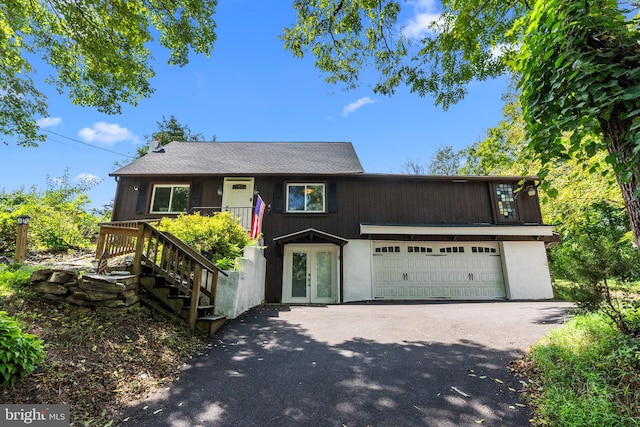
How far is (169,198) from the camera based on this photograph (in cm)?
1098

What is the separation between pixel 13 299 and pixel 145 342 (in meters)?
1.71

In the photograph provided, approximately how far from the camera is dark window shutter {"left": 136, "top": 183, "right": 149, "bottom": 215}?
35.1 feet

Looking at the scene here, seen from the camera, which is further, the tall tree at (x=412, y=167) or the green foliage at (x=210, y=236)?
the tall tree at (x=412, y=167)

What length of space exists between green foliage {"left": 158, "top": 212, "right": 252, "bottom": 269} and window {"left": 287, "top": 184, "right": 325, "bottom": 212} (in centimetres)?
390

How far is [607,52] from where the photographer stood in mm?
2355

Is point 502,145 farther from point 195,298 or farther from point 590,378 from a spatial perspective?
point 195,298

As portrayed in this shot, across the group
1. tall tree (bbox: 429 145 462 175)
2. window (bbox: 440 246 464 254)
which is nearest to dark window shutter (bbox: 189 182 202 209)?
window (bbox: 440 246 464 254)

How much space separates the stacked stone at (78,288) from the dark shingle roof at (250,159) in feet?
23.7

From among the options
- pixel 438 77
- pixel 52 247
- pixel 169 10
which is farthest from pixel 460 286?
pixel 52 247

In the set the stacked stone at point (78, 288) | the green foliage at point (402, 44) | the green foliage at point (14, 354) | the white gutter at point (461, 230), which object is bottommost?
the green foliage at point (14, 354)

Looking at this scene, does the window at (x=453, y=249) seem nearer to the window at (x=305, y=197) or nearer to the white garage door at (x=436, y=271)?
the white garage door at (x=436, y=271)

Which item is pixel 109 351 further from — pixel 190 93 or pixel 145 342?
pixel 190 93

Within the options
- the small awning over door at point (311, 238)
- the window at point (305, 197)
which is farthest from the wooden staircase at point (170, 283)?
the window at point (305, 197)

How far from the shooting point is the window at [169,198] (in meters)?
10.9
